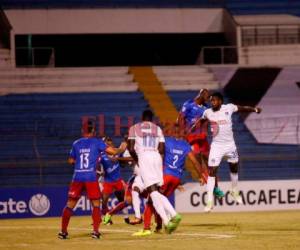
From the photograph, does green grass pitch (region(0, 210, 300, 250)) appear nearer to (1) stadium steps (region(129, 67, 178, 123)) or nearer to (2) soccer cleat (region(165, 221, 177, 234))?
(2) soccer cleat (region(165, 221, 177, 234))

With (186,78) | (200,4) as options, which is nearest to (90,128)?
(186,78)

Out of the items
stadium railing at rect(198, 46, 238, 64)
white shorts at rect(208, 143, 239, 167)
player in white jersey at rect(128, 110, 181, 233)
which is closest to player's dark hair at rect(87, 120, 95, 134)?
player in white jersey at rect(128, 110, 181, 233)

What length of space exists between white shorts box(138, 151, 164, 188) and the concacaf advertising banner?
12.2m

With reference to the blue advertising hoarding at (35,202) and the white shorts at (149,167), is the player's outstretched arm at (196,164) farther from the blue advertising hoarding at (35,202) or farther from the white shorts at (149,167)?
the blue advertising hoarding at (35,202)

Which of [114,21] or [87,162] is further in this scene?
[114,21]

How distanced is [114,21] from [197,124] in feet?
67.3

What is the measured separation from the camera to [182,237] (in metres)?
17.2

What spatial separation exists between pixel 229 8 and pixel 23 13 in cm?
882

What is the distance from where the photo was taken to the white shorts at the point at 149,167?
17.2m

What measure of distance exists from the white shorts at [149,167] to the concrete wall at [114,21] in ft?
76.5

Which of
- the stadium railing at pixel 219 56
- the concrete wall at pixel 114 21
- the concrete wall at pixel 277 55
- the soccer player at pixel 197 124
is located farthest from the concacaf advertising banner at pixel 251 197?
the concrete wall at pixel 114 21

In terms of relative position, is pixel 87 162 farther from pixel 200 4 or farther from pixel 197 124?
pixel 200 4

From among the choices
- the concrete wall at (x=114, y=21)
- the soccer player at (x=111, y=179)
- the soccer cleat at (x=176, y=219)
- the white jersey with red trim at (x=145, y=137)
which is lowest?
the soccer cleat at (x=176, y=219)

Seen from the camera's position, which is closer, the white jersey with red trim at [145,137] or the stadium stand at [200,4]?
the white jersey with red trim at [145,137]
